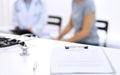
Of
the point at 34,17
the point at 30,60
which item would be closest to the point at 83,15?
the point at 34,17

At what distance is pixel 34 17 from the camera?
211cm

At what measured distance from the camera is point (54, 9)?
98.3 inches

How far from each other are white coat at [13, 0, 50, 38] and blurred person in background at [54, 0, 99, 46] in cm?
38

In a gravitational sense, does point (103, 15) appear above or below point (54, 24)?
above

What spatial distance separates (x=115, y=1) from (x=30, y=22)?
93 cm

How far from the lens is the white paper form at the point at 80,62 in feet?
2.21

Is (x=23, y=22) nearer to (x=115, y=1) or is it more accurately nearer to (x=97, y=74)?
(x=115, y=1)

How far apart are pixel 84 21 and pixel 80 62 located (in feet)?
3.39

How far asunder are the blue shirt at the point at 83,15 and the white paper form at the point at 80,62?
87cm

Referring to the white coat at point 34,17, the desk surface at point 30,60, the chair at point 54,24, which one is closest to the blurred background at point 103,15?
the chair at point 54,24

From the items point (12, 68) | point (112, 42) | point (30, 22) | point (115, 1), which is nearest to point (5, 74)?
point (12, 68)

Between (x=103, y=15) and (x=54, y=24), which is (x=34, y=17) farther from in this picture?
(x=103, y=15)

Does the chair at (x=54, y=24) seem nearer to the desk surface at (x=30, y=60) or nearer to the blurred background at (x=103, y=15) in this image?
Answer: the blurred background at (x=103, y=15)

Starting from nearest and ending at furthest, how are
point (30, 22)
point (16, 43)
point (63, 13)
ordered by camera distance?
1. point (16, 43)
2. point (30, 22)
3. point (63, 13)
